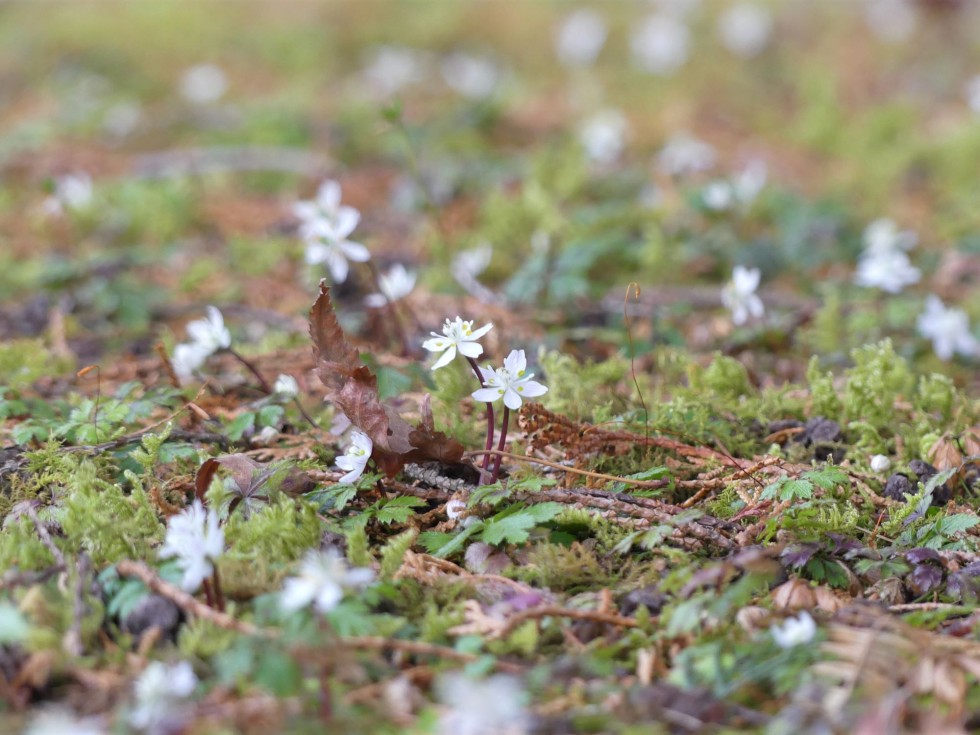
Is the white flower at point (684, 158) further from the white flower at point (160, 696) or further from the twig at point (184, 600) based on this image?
the white flower at point (160, 696)

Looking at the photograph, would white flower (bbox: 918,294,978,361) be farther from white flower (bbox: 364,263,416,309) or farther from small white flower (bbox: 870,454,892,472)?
white flower (bbox: 364,263,416,309)

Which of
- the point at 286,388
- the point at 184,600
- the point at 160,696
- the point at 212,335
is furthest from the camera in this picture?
the point at 212,335

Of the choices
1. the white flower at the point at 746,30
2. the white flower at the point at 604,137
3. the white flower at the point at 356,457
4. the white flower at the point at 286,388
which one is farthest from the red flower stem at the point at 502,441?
the white flower at the point at 746,30

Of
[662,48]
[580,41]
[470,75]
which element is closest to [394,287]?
[470,75]

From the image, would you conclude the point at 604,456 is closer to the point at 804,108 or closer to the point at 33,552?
the point at 33,552

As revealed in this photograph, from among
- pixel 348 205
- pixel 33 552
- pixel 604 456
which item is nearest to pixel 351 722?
pixel 33 552

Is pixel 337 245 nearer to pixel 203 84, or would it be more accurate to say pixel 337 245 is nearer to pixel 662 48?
pixel 203 84

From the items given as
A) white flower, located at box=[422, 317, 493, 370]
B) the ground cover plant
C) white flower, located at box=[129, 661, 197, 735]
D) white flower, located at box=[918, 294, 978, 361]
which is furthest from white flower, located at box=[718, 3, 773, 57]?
white flower, located at box=[129, 661, 197, 735]
